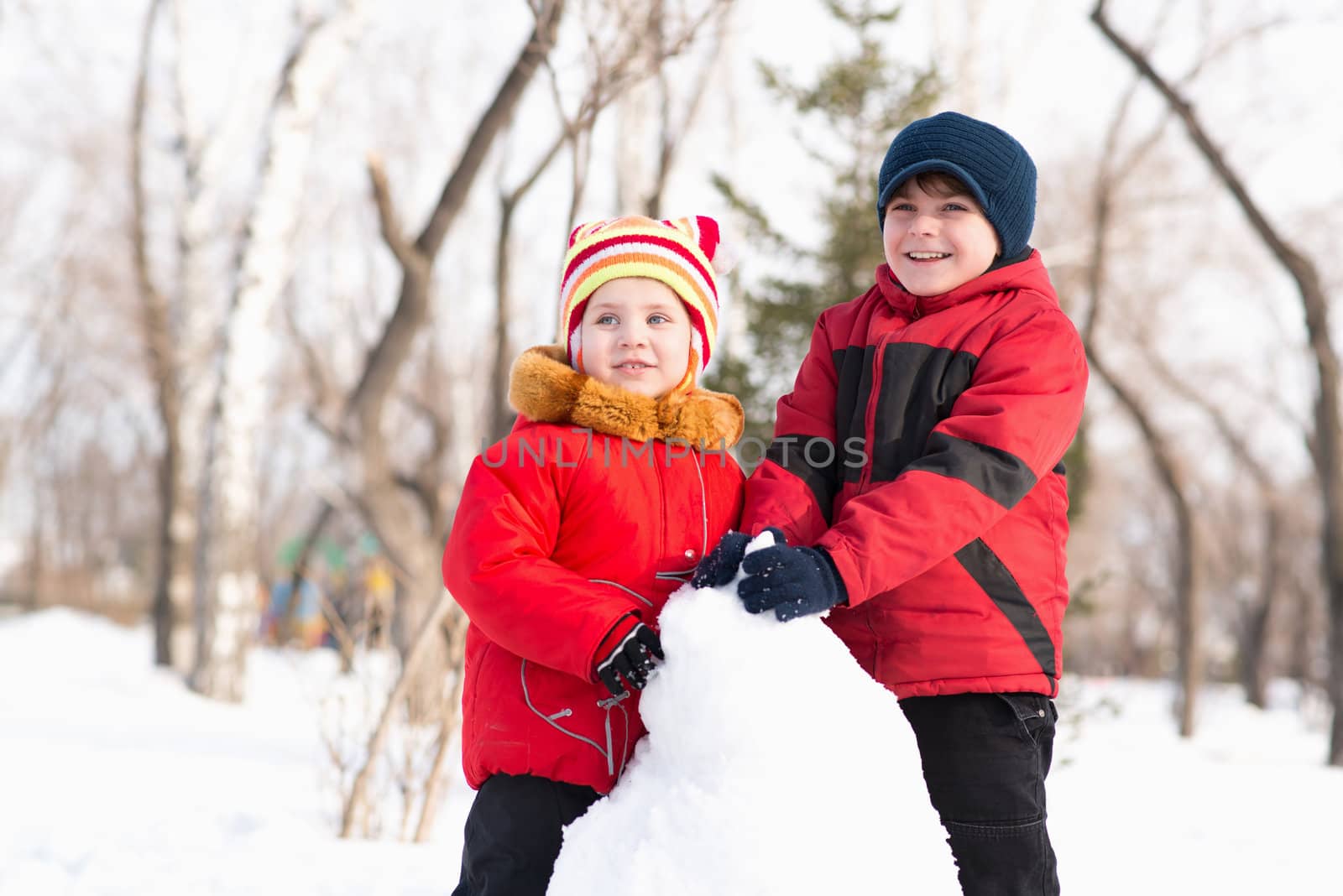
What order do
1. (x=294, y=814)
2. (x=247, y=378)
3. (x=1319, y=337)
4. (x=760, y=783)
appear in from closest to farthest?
(x=760, y=783) < (x=294, y=814) < (x=1319, y=337) < (x=247, y=378)

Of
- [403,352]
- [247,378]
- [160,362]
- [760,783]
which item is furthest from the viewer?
[160,362]

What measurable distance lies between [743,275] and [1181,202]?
26.1 ft

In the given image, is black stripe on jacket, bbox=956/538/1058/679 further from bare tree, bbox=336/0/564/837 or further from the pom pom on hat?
bare tree, bbox=336/0/564/837

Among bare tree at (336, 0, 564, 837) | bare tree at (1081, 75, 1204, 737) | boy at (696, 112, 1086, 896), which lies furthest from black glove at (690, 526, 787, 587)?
bare tree at (1081, 75, 1204, 737)

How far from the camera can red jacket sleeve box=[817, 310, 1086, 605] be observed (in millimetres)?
1671

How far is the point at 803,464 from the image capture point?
200cm

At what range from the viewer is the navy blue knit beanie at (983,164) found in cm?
193

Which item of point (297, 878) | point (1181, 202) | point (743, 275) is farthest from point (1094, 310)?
point (297, 878)

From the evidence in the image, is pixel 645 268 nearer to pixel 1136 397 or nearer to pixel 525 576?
pixel 525 576

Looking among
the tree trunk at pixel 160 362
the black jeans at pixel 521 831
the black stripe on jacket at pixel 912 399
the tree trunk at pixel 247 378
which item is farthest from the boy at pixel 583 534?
the tree trunk at pixel 160 362

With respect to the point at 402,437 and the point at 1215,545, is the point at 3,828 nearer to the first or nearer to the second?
the point at 402,437

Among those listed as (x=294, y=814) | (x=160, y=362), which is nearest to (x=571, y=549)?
(x=294, y=814)

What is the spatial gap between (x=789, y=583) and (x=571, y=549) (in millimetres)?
470

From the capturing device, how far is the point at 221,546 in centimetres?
830
